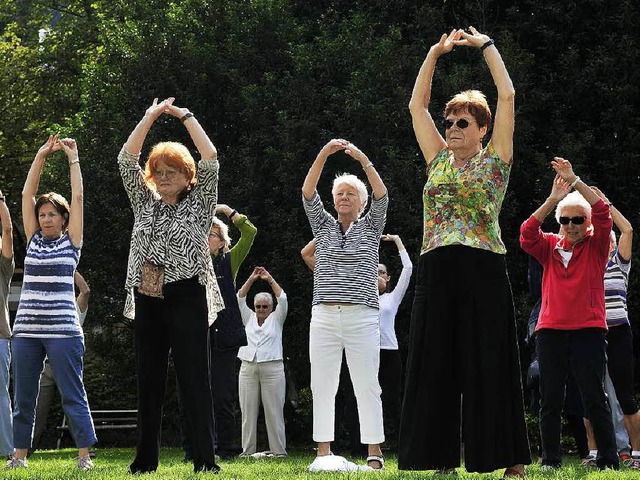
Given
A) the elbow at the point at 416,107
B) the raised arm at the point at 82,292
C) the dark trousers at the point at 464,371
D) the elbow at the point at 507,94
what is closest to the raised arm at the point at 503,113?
the elbow at the point at 507,94

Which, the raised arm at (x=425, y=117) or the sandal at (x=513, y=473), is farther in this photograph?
the raised arm at (x=425, y=117)

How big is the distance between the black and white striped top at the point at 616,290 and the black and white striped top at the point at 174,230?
4557 millimetres

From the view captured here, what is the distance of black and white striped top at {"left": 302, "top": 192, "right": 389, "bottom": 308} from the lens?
9117 mm

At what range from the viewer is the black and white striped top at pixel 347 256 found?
9.12 m

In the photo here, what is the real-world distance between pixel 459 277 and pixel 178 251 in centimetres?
184

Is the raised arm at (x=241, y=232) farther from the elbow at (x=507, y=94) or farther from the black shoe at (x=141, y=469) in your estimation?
the elbow at (x=507, y=94)

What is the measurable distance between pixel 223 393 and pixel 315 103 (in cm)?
727

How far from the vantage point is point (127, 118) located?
1916 centimetres

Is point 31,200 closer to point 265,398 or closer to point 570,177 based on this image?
point 570,177

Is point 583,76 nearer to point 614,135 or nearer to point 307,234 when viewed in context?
point 614,135

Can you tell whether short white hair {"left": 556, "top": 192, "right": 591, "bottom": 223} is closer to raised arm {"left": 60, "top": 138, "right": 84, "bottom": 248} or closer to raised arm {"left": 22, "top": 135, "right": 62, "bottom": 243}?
raised arm {"left": 60, "top": 138, "right": 84, "bottom": 248}

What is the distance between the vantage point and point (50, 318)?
9.12 meters

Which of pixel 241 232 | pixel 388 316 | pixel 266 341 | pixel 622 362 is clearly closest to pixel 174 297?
pixel 241 232

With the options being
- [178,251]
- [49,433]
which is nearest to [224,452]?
[178,251]
